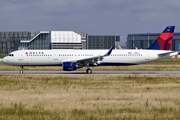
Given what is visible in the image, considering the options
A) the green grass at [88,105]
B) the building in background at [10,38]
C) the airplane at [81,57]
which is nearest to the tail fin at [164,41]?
the airplane at [81,57]

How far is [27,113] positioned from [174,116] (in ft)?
19.5

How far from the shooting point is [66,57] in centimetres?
5012

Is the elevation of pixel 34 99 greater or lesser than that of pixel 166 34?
lesser

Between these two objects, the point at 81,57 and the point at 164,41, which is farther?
the point at 164,41

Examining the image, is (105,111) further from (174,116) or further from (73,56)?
(73,56)

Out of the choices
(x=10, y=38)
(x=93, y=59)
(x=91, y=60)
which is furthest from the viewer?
(x=10, y=38)

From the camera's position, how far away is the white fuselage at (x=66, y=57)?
49781mm

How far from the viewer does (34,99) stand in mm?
22656

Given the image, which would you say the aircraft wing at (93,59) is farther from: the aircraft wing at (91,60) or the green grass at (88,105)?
the green grass at (88,105)

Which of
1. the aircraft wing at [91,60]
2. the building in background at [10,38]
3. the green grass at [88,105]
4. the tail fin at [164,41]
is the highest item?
the building in background at [10,38]

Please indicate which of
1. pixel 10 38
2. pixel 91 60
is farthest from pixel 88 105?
pixel 10 38

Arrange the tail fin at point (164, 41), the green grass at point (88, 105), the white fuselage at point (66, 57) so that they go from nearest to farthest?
the green grass at point (88, 105)
the white fuselage at point (66, 57)
the tail fin at point (164, 41)

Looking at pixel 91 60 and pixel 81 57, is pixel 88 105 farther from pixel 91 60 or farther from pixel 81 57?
pixel 81 57

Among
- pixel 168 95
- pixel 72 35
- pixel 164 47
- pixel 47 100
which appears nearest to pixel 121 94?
pixel 168 95
